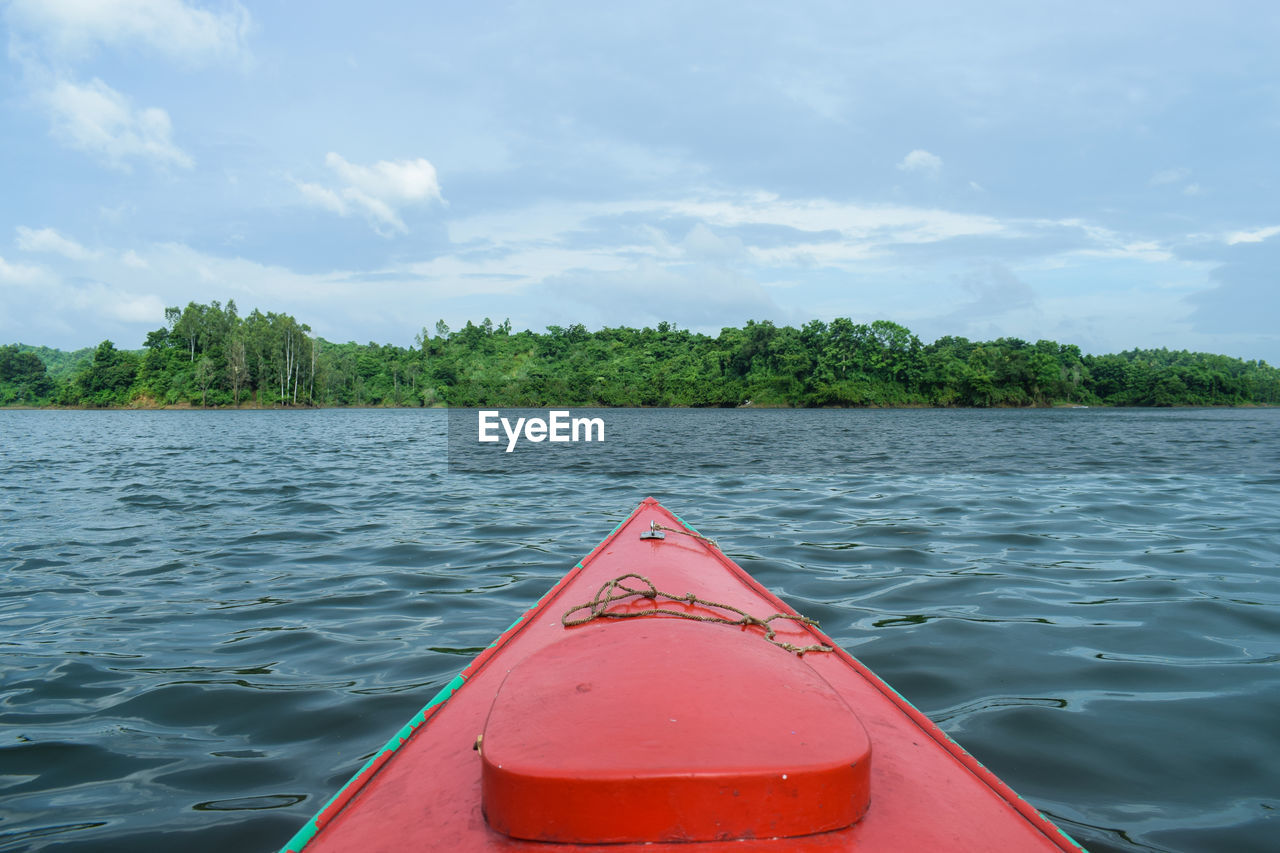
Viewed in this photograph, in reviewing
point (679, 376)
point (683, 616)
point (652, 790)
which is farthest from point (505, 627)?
point (679, 376)

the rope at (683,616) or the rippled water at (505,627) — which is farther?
the rippled water at (505,627)

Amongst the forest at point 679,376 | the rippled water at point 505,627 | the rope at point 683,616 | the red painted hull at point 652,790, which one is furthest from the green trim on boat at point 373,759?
the forest at point 679,376

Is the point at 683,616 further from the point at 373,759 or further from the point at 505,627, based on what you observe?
the point at 505,627

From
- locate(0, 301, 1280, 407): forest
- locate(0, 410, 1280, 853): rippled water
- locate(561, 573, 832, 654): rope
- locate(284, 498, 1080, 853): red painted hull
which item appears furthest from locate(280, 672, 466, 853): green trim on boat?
locate(0, 301, 1280, 407): forest

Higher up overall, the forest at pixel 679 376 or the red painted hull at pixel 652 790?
the forest at pixel 679 376

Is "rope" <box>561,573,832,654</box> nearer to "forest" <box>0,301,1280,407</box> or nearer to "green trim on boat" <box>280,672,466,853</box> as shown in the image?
"green trim on boat" <box>280,672,466,853</box>

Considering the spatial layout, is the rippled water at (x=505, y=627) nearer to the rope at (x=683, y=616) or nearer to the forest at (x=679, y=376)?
the rope at (x=683, y=616)

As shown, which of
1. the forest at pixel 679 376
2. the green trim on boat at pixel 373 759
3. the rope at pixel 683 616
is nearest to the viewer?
the green trim on boat at pixel 373 759

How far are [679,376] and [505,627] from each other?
247ft

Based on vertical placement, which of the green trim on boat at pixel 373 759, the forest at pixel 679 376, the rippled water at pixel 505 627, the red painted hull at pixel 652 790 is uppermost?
the forest at pixel 679 376

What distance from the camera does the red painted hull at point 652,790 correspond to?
1253 mm

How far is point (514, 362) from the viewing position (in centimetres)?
9100

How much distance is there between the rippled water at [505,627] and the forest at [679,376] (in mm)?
67192

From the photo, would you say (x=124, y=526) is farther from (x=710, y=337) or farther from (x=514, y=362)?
(x=710, y=337)
